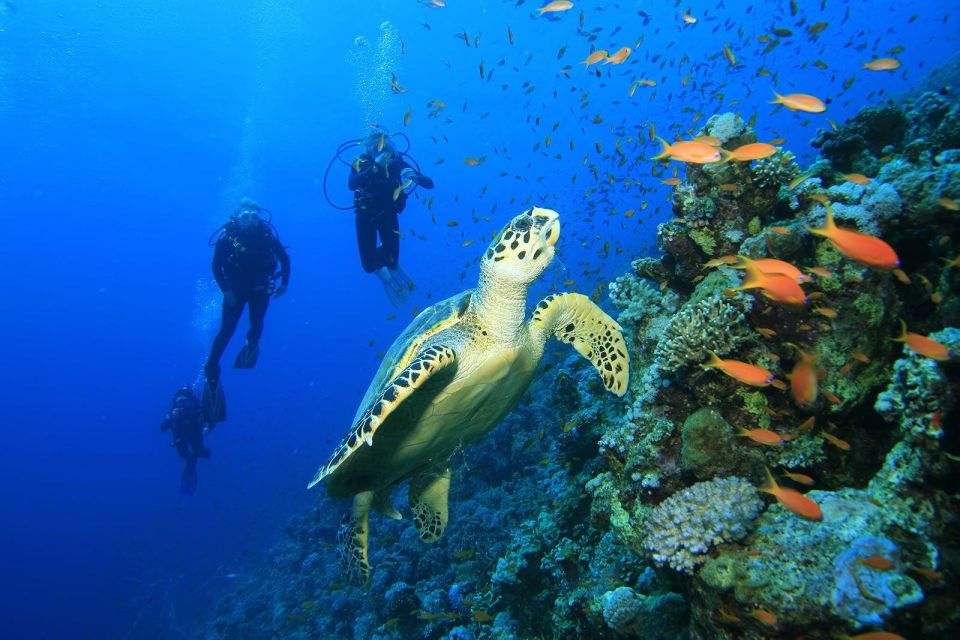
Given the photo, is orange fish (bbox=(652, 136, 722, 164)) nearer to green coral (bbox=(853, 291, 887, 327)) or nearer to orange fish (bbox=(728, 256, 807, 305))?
orange fish (bbox=(728, 256, 807, 305))

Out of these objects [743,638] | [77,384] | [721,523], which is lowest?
[743,638]

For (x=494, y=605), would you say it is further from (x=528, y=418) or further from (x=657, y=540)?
(x=528, y=418)

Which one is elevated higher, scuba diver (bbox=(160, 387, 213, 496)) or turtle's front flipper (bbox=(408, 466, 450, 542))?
scuba diver (bbox=(160, 387, 213, 496))

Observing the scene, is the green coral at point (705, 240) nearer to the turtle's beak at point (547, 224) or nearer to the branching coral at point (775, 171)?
the branching coral at point (775, 171)

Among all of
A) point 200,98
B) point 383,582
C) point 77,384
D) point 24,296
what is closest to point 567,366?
point 383,582

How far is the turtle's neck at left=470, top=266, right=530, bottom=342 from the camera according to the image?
3725mm

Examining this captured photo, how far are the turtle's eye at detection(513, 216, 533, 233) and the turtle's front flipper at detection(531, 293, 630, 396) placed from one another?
803 millimetres

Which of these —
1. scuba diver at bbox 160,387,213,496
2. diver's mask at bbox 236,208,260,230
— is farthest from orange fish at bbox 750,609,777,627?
scuba diver at bbox 160,387,213,496

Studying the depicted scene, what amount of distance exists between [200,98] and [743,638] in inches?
4701

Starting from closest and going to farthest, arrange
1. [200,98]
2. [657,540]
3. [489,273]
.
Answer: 1. [657,540]
2. [489,273]
3. [200,98]

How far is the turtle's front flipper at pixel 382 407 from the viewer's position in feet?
9.66

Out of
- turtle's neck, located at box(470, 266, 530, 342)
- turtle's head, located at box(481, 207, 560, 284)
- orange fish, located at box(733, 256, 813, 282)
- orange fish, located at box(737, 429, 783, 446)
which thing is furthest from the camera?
turtle's neck, located at box(470, 266, 530, 342)

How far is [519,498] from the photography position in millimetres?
7953

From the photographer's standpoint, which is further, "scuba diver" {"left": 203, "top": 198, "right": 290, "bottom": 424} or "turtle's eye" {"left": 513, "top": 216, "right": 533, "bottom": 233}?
"scuba diver" {"left": 203, "top": 198, "right": 290, "bottom": 424}
